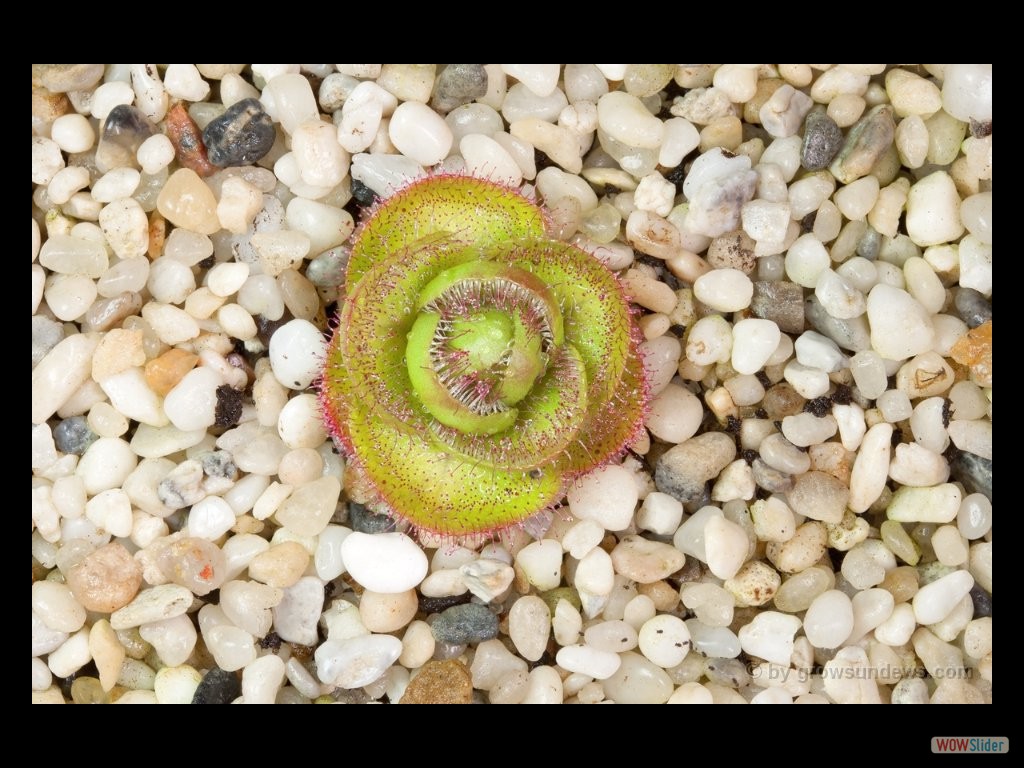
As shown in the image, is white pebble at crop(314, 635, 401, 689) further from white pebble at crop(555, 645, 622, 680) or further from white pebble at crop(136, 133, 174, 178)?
white pebble at crop(136, 133, 174, 178)

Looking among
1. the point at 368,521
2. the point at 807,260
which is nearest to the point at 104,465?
the point at 368,521

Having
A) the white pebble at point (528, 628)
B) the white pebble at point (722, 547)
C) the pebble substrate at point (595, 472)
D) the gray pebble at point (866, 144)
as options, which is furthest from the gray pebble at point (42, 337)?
the gray pebble at point (866, 144)

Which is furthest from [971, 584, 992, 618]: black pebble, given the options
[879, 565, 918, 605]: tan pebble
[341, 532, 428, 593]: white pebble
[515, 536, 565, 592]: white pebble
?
[341, 532, 428, 593]: white pebble

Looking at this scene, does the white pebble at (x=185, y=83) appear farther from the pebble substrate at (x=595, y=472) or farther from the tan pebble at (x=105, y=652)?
the tan pebble at (x=105, y=652)

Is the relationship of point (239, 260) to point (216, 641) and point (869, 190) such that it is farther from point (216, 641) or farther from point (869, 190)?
point (869, 190)

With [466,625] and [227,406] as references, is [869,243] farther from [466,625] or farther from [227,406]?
[227,406]

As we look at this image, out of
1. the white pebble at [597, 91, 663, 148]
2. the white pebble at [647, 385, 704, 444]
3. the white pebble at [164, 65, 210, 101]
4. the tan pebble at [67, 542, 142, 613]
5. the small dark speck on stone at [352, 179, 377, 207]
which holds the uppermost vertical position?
the white pebble at [164, 65, 210, 101]

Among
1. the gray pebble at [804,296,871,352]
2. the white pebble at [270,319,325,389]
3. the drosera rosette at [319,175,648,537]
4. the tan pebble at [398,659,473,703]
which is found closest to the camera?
the drosera rosette at [319,175,648,537]
